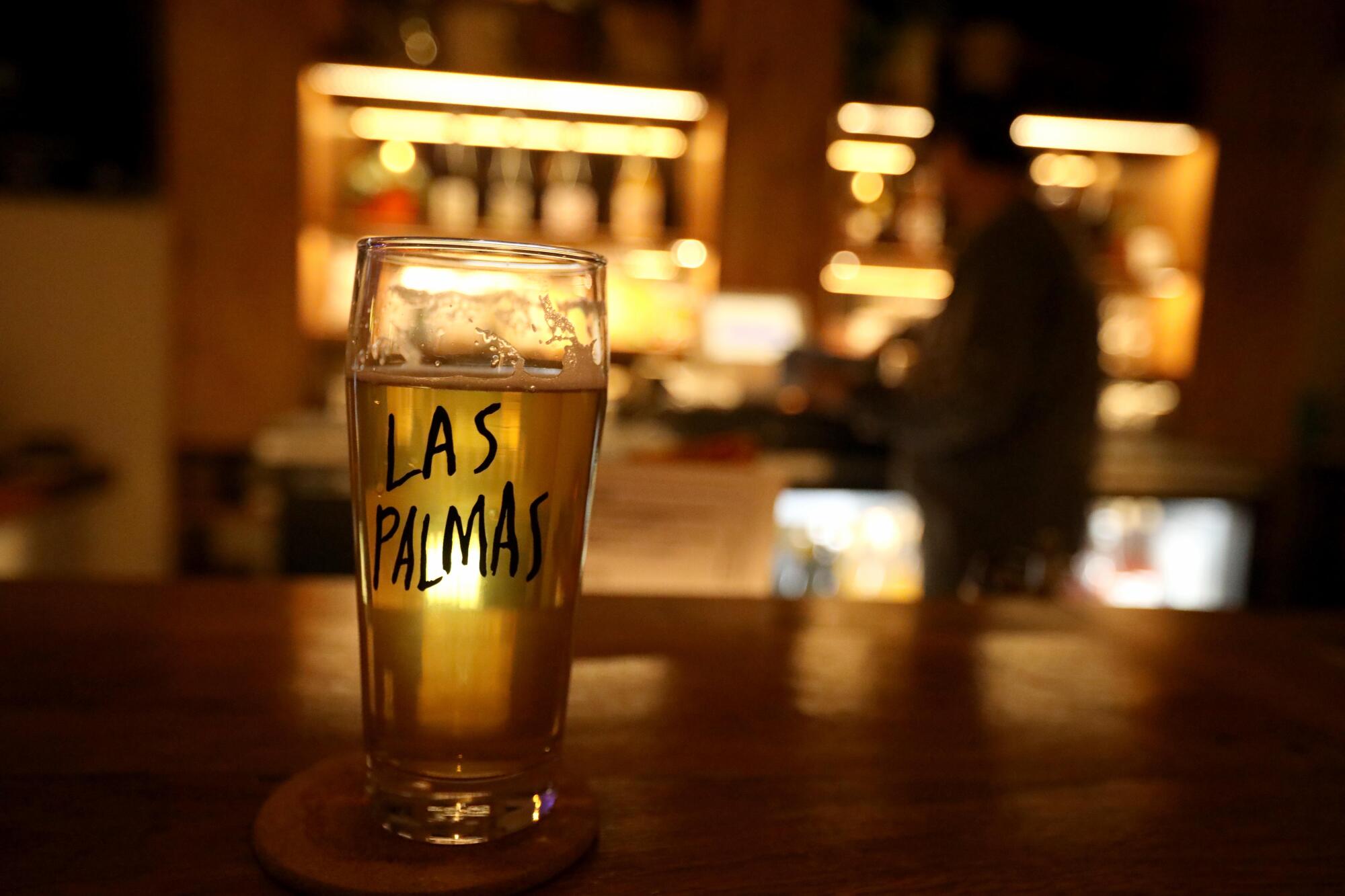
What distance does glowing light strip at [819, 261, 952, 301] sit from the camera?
3555 mm

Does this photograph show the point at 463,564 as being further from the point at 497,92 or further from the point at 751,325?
the point at 497,92

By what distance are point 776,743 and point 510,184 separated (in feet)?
10.5

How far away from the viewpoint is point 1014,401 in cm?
197

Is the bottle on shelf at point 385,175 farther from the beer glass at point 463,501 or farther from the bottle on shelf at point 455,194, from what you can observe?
the beer glass at point 463,501

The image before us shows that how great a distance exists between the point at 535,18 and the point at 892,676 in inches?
119

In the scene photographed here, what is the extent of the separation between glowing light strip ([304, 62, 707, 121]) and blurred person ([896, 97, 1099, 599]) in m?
1.30

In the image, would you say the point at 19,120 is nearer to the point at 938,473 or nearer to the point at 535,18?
the point at 535,18

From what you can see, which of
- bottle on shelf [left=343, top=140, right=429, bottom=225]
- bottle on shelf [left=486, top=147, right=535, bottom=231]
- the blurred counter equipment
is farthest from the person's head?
the blurred counter equipment

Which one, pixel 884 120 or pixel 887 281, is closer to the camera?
pixel 884 120

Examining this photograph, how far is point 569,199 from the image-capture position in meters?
3.38

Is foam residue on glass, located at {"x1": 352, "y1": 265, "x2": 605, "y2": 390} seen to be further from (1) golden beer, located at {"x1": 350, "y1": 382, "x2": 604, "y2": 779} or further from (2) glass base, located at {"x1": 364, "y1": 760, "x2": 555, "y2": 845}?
(2) glass base, located at {"x1": 364, "y1": 760, "x2": 555, "y2": 845}

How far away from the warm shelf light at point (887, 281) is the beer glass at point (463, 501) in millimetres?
3202

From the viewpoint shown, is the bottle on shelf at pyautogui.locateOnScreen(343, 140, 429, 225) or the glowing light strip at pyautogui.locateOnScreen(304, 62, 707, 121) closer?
the glowing light strip at pyautogui.locateOnScreen(304, 62, 707, 121)

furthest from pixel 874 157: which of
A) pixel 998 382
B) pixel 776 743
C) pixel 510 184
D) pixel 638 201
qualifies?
pixel 776 743
